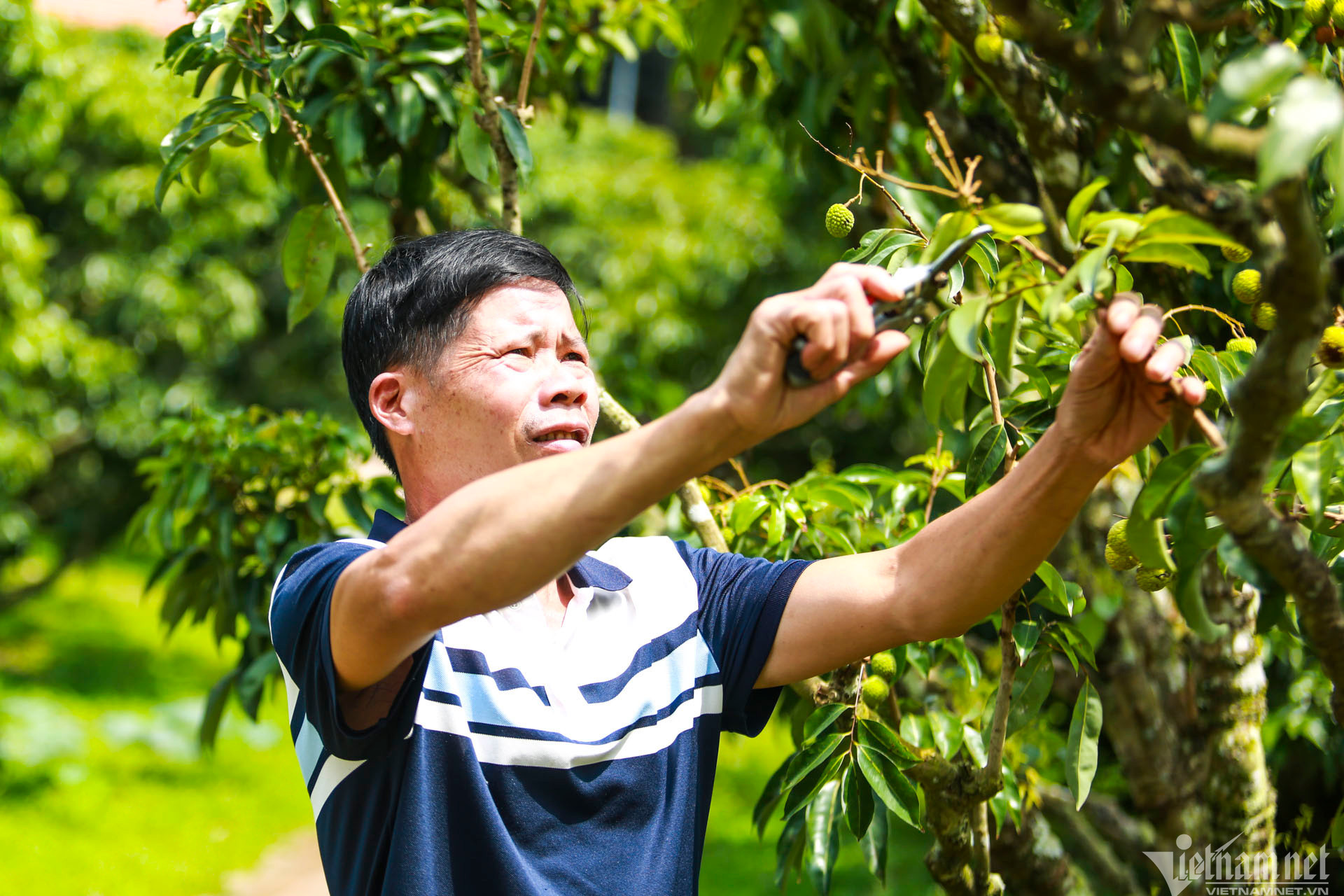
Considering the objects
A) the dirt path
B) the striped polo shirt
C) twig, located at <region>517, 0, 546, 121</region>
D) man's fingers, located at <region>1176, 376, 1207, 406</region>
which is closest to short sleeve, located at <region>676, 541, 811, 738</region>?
the striped polo shirt

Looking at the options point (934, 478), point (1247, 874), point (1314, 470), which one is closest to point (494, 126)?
point (934, 478)

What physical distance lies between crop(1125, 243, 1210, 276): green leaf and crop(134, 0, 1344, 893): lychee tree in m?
0.01

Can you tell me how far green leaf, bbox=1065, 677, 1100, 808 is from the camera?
1561 millimetres

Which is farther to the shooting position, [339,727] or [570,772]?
[570,772]

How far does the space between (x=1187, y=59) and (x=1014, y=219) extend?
957mm

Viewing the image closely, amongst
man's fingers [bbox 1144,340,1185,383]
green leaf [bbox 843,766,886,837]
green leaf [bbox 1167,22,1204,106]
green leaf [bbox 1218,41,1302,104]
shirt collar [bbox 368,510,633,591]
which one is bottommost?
green leaf [bbox 843,766,886,837]

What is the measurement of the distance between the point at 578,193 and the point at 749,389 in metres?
6.78

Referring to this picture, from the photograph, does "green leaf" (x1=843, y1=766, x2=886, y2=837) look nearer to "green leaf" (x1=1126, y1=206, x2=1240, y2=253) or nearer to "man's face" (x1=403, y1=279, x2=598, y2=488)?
"man's face" (x1=403, y1=279, x2=598, y2=488)

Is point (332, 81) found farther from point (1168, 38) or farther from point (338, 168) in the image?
point (1168, 38)

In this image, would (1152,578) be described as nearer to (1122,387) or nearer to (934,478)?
(1122,387)

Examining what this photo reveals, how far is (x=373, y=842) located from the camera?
140cm

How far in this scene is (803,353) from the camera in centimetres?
106

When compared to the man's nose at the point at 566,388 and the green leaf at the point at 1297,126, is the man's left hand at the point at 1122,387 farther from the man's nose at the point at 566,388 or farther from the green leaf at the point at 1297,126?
the man's nose at the point at 566,388

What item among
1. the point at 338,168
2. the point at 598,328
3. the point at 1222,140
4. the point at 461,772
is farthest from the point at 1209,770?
the point at 598,328
